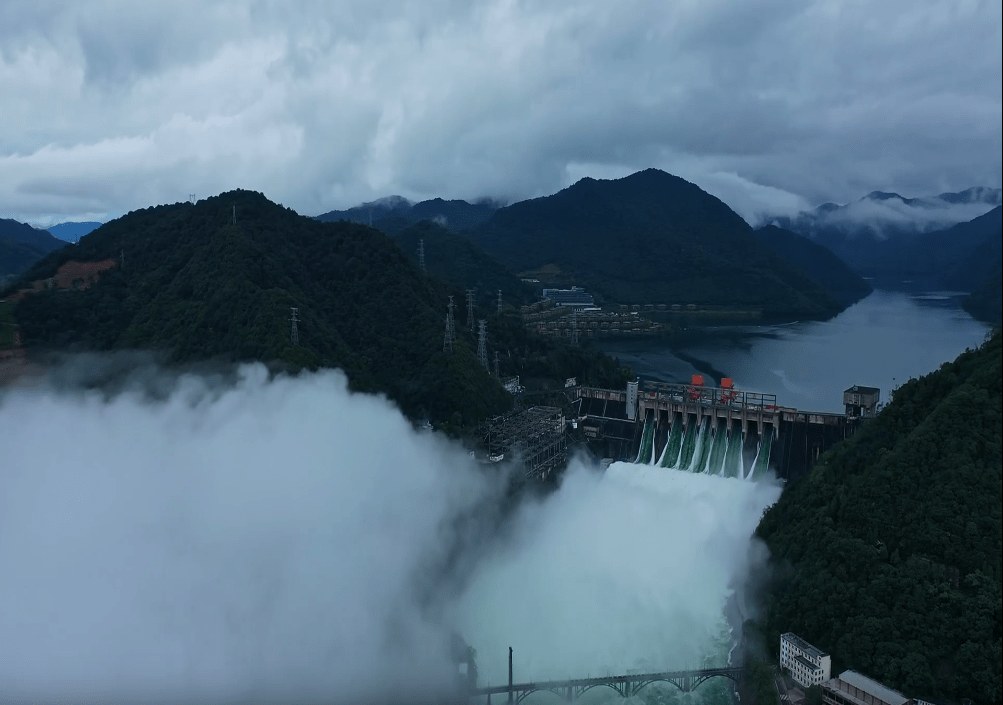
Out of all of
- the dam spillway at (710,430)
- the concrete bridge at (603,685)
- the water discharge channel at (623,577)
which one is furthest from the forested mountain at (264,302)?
the concrete bridge at (603,685)

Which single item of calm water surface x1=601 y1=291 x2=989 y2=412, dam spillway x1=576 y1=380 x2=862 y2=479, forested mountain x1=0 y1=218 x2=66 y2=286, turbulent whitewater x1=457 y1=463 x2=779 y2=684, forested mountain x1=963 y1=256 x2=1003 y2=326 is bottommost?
turbulent whitewater x1=457 y1=463 x2=779 y2=684

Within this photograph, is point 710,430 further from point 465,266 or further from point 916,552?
point 465,266

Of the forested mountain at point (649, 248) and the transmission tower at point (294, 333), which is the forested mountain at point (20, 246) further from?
the forested mountain at point (649, 248)

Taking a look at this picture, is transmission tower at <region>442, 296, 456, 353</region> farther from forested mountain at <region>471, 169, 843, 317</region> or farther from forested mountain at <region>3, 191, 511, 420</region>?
forested mountain at <region>471, 169, 843, 317</region>

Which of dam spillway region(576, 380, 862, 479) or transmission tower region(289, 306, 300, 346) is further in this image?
transmission tower region(289, 306, 300, 346)

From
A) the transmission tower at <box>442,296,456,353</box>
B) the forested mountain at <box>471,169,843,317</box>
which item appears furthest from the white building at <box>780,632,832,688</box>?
the forested mountain at <box>471,169,843,317</box>

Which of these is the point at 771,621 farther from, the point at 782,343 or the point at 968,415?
the point at 782,343

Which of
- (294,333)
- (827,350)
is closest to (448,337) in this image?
(294,333)
